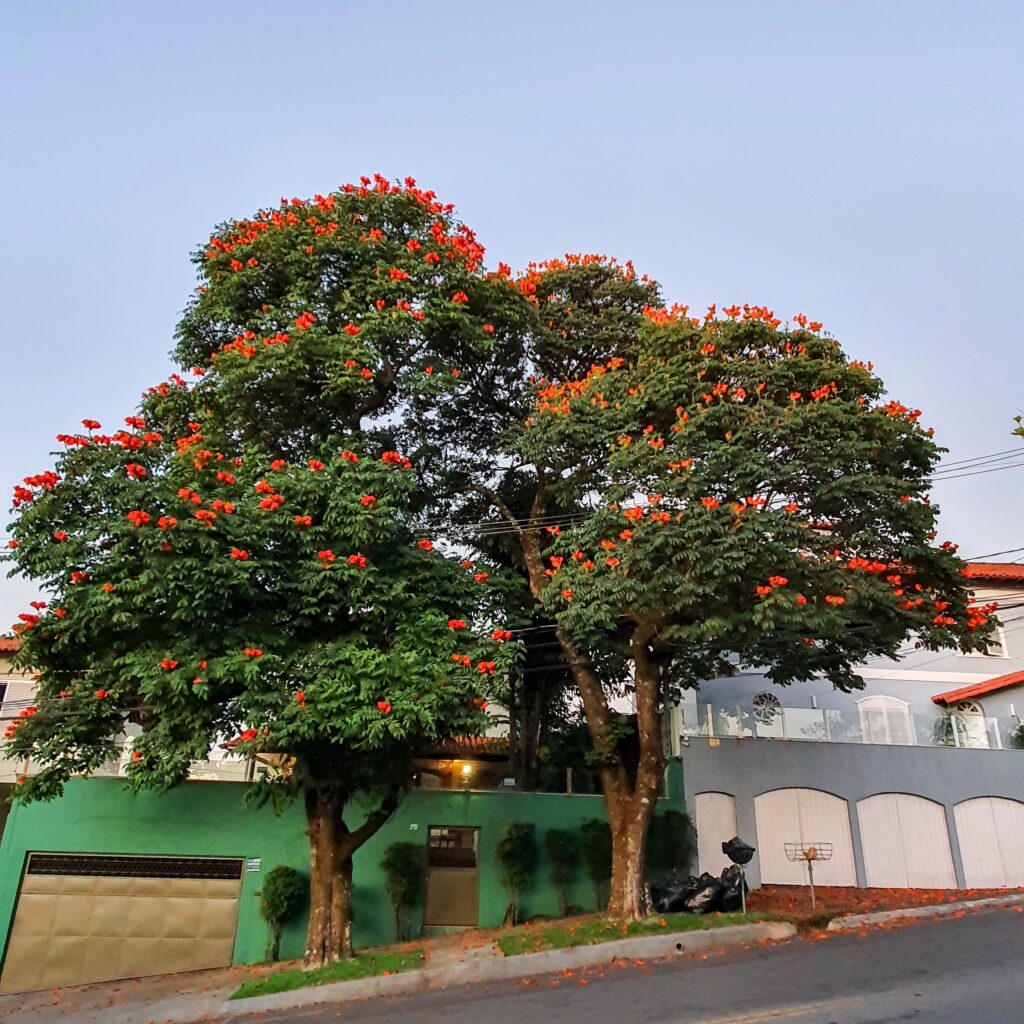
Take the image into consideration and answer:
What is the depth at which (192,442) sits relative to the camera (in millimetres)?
12289

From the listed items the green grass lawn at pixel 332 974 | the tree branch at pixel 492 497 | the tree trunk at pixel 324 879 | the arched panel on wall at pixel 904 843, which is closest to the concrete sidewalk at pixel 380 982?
the green grass lawn at pixel 332 974

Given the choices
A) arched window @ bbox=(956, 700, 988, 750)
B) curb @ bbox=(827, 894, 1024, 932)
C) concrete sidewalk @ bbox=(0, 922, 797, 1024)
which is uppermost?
arched window @ bbox=(956, 700, 988, 750)

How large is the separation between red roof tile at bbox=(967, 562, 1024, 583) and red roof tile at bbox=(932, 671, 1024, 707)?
3159 mm

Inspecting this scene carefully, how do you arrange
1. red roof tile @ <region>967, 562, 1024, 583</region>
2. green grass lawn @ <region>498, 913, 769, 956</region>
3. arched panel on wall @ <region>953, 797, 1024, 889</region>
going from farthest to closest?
red roof tile @ <region>967, 562, 1024, 583</region> < arched panel on wall @ <region>953, 797, 1024, 889</region> < green grass lawn @ <region>498, 913, 769, 956</region>

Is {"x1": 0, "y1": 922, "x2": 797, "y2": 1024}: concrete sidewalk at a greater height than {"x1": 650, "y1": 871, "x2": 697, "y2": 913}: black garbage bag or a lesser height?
lesser

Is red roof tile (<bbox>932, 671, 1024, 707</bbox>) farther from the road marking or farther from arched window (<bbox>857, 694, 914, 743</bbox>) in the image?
the road marking

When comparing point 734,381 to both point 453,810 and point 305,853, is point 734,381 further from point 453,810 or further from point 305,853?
point 305,853

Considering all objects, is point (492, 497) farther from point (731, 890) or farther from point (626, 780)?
point (731, 890)

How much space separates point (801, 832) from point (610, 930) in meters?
6.24

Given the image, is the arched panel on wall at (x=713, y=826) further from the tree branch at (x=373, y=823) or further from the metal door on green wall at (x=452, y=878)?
the tree branch at (x=373, y=823)

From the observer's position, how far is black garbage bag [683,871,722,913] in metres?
13.0

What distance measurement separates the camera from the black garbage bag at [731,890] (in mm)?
13164

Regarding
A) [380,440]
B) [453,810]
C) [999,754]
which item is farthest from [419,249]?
[999,754]

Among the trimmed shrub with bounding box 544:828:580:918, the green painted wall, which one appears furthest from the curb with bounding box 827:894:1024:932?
the trimmed shrub with bounding box 544:828:580:918
